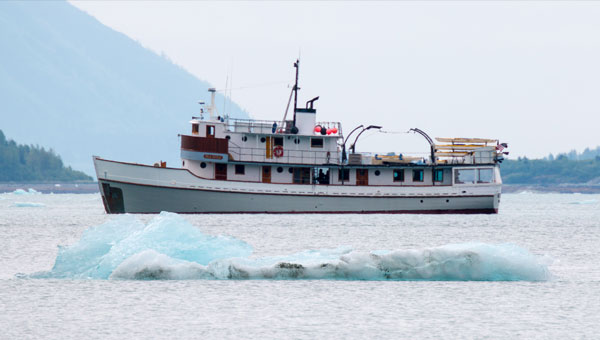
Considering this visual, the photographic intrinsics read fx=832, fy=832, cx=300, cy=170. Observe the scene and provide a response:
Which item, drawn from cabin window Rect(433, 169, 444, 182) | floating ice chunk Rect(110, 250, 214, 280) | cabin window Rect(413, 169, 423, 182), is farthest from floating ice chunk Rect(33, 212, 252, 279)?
cabin window Rect(433, 169, 444, 182)

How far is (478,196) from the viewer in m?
57.8

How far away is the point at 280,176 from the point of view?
53.9 metres

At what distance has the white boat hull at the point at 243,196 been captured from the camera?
51.6 m

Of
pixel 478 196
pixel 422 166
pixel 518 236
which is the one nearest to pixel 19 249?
pixel 518 236

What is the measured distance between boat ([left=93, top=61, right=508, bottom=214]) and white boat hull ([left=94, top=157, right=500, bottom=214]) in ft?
0.20

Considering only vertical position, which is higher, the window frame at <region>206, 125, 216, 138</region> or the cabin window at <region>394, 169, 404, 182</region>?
the window frame at <region>206, 125, 216, 138</region>

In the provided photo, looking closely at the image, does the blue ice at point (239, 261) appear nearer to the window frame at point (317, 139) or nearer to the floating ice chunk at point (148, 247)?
the floating ice chunk at point (148, 247)

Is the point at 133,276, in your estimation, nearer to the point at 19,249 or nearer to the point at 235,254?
the point at 235,254

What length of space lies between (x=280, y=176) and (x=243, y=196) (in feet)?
9.56

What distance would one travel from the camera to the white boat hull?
5162 centimetres

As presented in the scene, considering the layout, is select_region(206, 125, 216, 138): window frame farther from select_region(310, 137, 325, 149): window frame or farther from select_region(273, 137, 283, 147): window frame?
select_region(310, 137, 325, 149): window frame

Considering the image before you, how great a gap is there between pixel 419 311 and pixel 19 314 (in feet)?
26.7

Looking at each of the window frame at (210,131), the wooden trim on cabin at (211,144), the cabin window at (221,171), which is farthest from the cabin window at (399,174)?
the window frame at (210,131)

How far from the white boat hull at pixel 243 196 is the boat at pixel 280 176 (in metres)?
0.06
